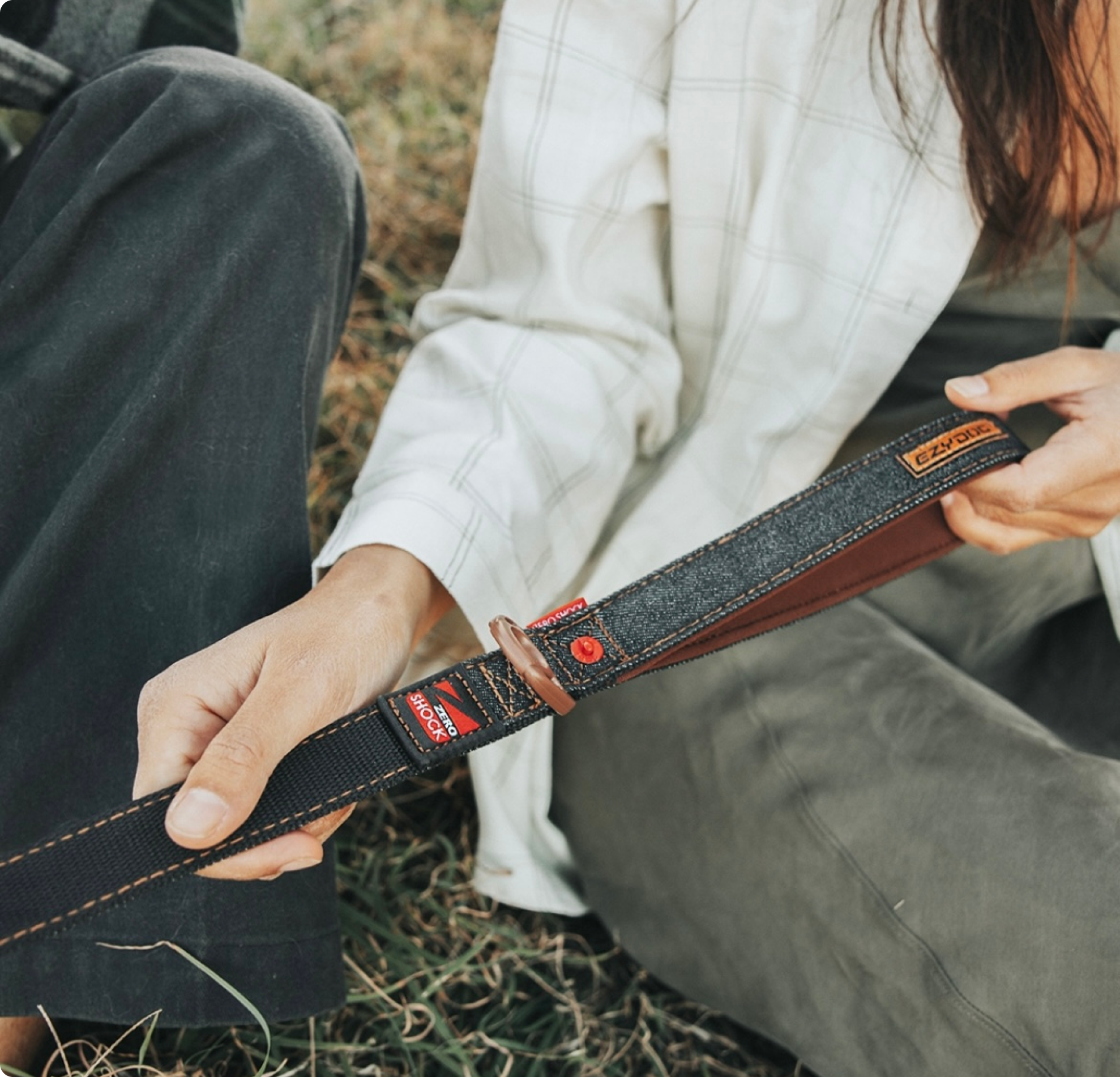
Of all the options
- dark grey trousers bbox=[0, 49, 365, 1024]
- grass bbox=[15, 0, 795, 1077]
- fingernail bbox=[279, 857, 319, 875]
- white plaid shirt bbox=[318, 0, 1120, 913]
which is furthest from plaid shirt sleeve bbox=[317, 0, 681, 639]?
grass bbox=[15, 0, 795, 1077]

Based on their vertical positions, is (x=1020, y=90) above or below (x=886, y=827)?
above

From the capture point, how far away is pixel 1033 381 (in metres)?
0.75

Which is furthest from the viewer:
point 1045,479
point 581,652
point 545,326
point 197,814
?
point 545,326

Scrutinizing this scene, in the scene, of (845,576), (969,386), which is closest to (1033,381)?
(969,386)

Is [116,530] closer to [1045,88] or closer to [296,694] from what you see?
[296,694]

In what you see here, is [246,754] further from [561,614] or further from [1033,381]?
[1033,381]

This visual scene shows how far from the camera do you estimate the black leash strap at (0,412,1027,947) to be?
0.54 meters

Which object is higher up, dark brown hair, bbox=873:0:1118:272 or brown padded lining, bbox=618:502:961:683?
dark brown hair, bbox=873:0:1118:272

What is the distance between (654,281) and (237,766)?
21.9 inches

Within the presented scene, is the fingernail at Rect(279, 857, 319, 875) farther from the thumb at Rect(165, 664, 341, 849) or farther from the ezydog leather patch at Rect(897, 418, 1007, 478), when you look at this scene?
the ezydog leather patch at Rect(897, 418, 1007, 478)

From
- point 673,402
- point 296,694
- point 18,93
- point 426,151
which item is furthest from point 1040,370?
point 426,151

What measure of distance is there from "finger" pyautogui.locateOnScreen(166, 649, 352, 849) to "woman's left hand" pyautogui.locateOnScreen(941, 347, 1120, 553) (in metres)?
0.46

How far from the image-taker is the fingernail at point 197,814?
512 millimetres

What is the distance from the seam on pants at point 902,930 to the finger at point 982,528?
0.68 feet
